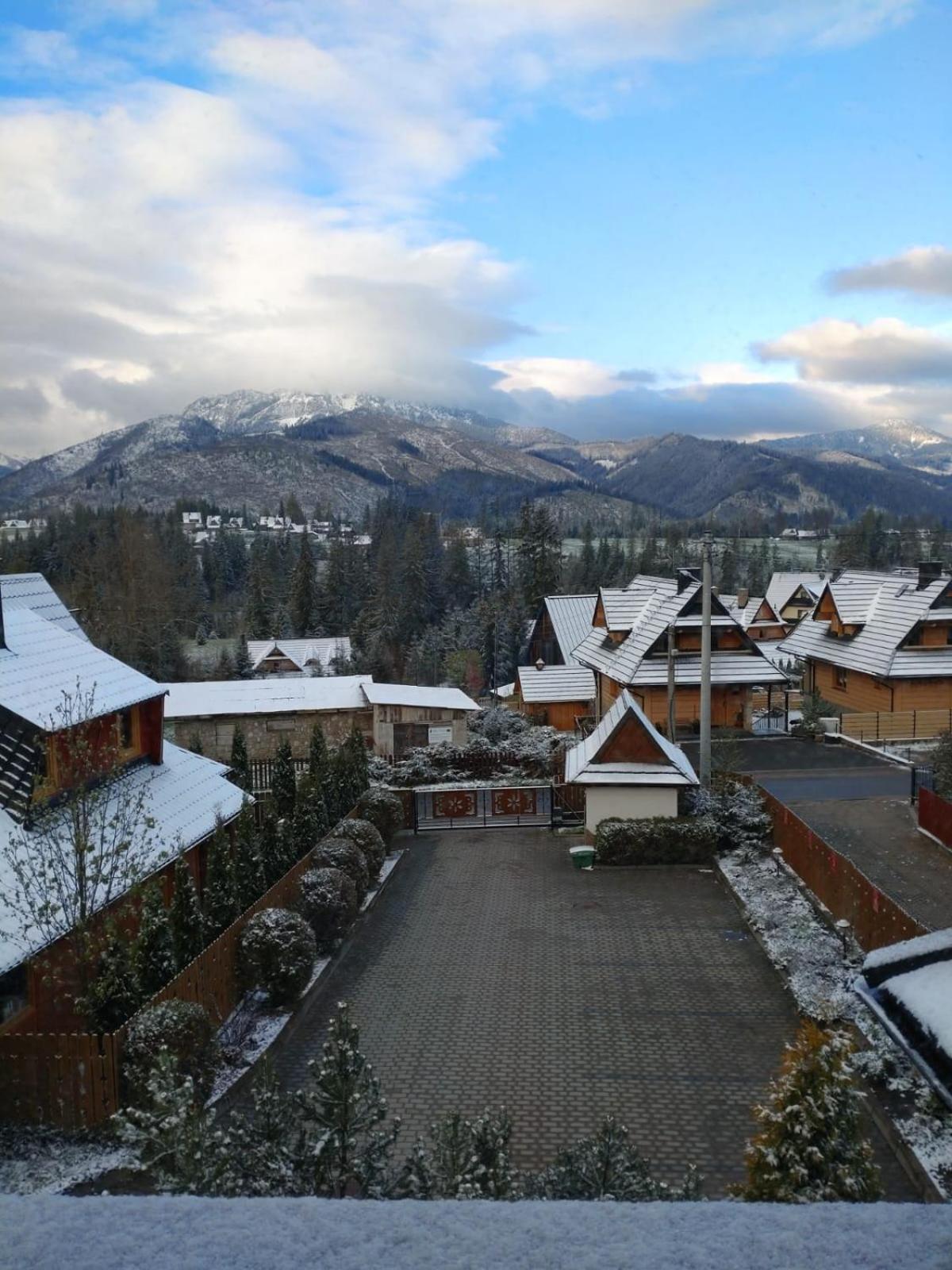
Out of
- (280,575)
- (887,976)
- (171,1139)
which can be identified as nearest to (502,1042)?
(171,1139)

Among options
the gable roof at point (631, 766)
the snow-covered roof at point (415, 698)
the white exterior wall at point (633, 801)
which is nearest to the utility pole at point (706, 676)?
the gable roof at point (631, 766)

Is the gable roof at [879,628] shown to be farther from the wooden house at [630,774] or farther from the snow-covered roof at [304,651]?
the snow-covered roof at [304,651]

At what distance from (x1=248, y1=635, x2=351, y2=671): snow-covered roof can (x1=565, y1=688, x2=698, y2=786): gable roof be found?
43.0 metres

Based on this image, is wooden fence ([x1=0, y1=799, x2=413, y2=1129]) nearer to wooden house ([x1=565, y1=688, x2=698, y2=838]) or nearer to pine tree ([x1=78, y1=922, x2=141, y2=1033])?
pine tree ([x1=78, y1=922, x2=141, y2=1033])

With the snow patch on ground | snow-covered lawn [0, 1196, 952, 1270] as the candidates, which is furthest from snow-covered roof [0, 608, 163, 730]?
snow-covered lawn [0, 1196, 952, 1270]

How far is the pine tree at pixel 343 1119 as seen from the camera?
7.48m

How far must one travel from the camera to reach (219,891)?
14070 mm

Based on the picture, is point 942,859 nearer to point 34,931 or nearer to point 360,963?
point 360,963

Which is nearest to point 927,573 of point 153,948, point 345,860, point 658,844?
point 658,844

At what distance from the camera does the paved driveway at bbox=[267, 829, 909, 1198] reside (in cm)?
1066

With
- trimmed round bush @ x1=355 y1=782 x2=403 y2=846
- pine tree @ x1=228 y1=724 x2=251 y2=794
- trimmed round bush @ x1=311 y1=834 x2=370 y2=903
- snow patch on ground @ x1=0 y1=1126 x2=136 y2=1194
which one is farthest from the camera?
pine tree @ x1=228 y1=724 x2=251 y2=794

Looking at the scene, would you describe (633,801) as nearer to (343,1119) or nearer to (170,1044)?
(170,1044)

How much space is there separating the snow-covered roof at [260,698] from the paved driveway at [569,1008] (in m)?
16.6

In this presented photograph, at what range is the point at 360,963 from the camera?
1559 centimetres
